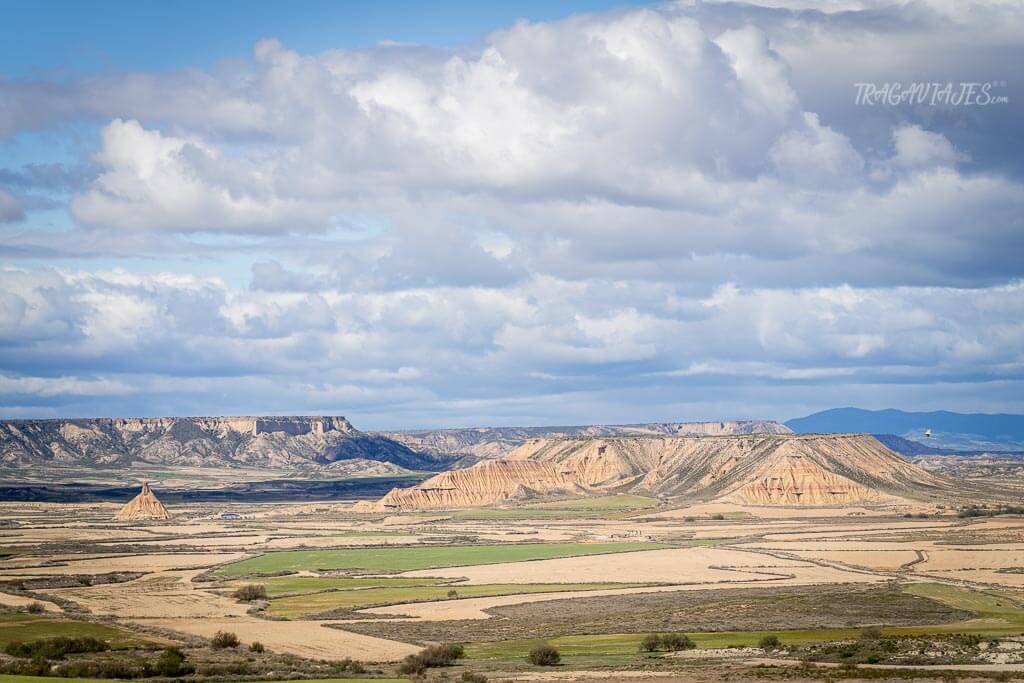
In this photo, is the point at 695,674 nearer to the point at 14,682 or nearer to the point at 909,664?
the point at 909,664

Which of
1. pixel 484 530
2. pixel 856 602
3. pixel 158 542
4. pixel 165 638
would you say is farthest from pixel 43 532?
pixel 856 602

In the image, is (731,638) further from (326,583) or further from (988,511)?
(988,511)

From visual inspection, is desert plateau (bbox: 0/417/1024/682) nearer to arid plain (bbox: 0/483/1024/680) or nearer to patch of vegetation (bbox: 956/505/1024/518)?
arid plain (bbox: 0/483/1024/680)

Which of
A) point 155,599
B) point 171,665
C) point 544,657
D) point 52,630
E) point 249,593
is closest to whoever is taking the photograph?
point 171,665

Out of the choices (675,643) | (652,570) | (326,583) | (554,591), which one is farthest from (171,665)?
(652,570)

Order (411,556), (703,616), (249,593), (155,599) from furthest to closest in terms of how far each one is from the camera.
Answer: (411,556), (249,593), (155,599), (703,616)

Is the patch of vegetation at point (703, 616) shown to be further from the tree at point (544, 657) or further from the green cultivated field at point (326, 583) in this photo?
the green cultivated field at point (326, 583)

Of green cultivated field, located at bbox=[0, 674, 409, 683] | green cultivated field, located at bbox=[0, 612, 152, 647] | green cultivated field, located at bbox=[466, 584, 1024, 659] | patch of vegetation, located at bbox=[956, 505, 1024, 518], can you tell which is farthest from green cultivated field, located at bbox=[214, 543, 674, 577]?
green cultivated field, located at bbox=[0, 674, 409, 683]
